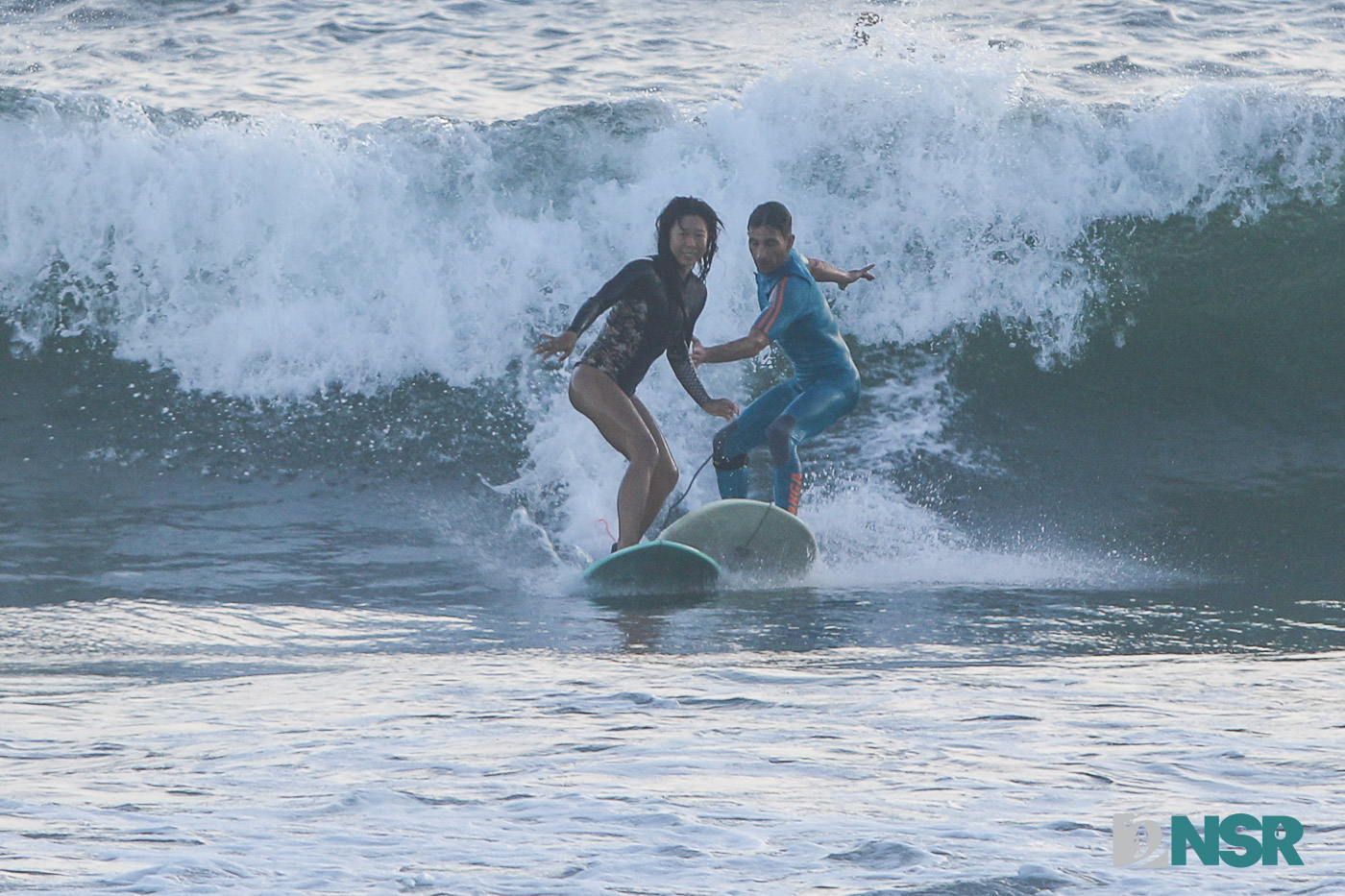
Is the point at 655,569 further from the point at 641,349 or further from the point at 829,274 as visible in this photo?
the point at 829,274

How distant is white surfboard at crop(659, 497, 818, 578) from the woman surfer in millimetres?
212

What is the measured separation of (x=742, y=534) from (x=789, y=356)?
0.86 m

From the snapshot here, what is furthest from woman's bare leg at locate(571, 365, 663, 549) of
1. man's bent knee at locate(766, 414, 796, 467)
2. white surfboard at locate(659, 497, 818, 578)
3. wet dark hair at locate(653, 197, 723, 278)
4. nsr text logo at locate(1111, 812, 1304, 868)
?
nsr text logo at locate(1111, 812, 1304, 868)

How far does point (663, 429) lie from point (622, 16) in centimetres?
771

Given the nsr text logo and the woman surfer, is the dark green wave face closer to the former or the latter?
the woman surfer

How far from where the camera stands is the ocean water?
3133 mm

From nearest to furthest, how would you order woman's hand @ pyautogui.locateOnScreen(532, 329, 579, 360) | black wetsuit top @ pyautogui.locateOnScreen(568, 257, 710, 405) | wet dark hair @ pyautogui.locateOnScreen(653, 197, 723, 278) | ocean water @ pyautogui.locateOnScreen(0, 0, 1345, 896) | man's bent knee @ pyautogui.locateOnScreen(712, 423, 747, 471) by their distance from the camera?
ocean water @ pyautogui.locateOnScreen(0, 0, 1345, 896) → woman's hand @ pyautogui.locateOnScreen(532, 329, 579, 360) → wet dark hair @ pyautogui.locateOnScreen(653, 197, 723, 278) → black wetsuit top @ pyautogui.locateOnScreen(568, 257, 710, 405) → man's bent knee @ pyautogui.locateOnScreen(712, 423, 747, 471)

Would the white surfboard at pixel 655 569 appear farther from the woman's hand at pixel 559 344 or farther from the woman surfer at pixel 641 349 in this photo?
the woman's hand at pixel 559 344

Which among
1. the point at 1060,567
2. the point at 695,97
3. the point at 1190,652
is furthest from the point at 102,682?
the point at 695,97

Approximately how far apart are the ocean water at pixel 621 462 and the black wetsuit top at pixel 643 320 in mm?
1019

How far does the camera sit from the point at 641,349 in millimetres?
6195

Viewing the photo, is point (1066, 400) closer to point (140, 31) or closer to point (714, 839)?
point (714, 839)

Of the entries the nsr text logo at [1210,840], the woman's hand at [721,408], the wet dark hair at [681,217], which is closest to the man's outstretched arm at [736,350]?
the woman's hand at [721,408]

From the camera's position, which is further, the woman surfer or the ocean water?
the woman surfer
